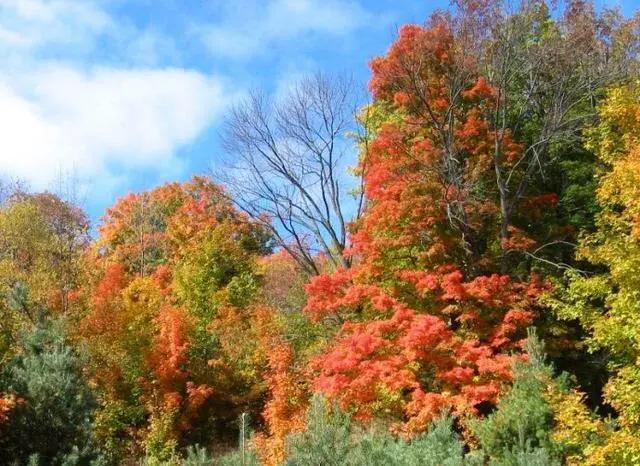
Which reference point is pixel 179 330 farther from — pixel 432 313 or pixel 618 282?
pixel 618 282

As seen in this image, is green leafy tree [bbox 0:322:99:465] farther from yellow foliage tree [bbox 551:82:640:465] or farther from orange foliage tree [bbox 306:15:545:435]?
yellow foliage tree [bbox 551:82:640:465]

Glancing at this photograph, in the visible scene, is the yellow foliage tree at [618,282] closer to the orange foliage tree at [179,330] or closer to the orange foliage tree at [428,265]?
the orange foliage tree at [428,265]

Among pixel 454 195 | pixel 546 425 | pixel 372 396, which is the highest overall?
pixel 454 195

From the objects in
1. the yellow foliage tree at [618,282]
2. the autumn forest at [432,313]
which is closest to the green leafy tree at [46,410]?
the autumn forest at [432,313]

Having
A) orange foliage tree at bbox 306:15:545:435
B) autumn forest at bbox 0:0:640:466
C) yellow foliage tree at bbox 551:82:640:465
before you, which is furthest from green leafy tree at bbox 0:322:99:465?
yellow foliage tree at bbox 551:82:640:465

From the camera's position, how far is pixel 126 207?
38969 mm

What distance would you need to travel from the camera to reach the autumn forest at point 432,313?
1279 centimetres

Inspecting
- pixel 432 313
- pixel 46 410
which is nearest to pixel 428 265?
pixel 432 313

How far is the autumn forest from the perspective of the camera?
42.0 ft

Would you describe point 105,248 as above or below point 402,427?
above

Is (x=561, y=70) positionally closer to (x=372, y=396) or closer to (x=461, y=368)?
(x=461, y=368)

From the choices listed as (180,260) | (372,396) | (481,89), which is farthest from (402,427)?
(180,260)

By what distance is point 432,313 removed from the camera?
1717 cm

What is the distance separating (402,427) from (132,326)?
10.6 meters
